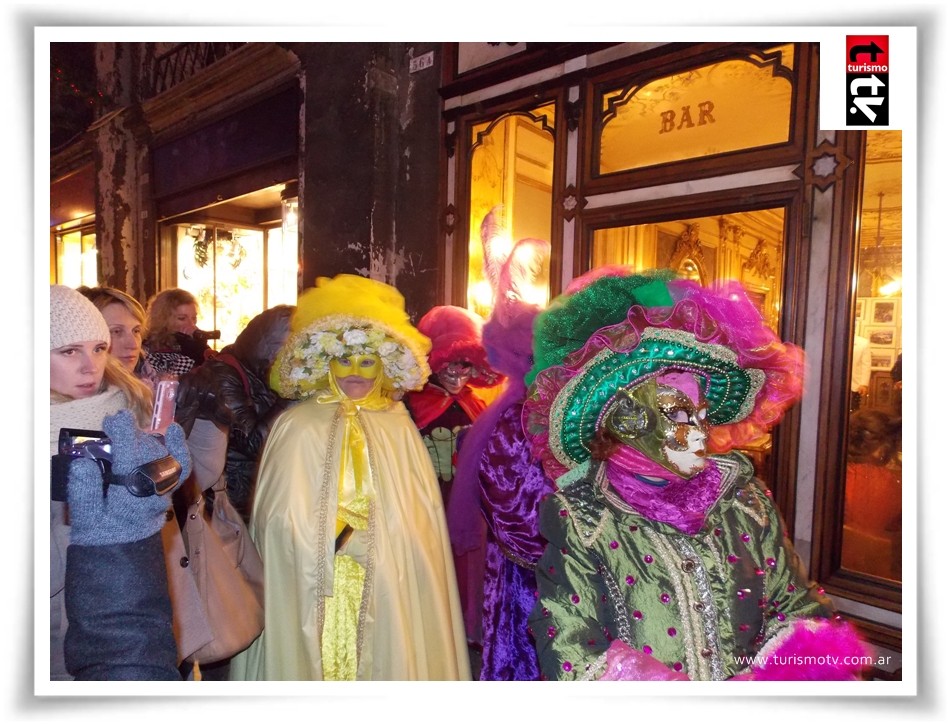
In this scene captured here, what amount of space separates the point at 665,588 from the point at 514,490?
89cm

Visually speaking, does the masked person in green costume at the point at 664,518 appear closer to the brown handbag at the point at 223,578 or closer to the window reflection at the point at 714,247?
the brown handbag at the point at 223,578

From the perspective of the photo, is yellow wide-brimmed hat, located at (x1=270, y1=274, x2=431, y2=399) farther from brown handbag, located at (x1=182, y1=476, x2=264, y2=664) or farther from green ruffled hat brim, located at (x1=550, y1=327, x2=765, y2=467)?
green ruffled hat brim, located at (x1=550, y1=327, x2=765, y2=467)

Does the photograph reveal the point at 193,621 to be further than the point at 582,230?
No

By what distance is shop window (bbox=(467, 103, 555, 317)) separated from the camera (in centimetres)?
389

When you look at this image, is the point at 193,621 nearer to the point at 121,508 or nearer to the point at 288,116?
the point at 121,508

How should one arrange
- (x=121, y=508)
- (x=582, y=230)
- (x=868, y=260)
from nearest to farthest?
(x=121, y=508) < (x=868, y=260) < (x=582, y=230)

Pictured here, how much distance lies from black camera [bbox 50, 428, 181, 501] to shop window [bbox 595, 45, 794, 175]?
287cm

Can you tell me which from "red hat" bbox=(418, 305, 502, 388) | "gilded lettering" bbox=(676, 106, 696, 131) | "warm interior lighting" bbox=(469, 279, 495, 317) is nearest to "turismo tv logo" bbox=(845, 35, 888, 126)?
"gilded lettering" bbox=(676, 106, 696, 131)

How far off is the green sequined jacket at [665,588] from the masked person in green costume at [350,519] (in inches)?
33.9

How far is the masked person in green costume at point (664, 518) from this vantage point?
1.19 metres
